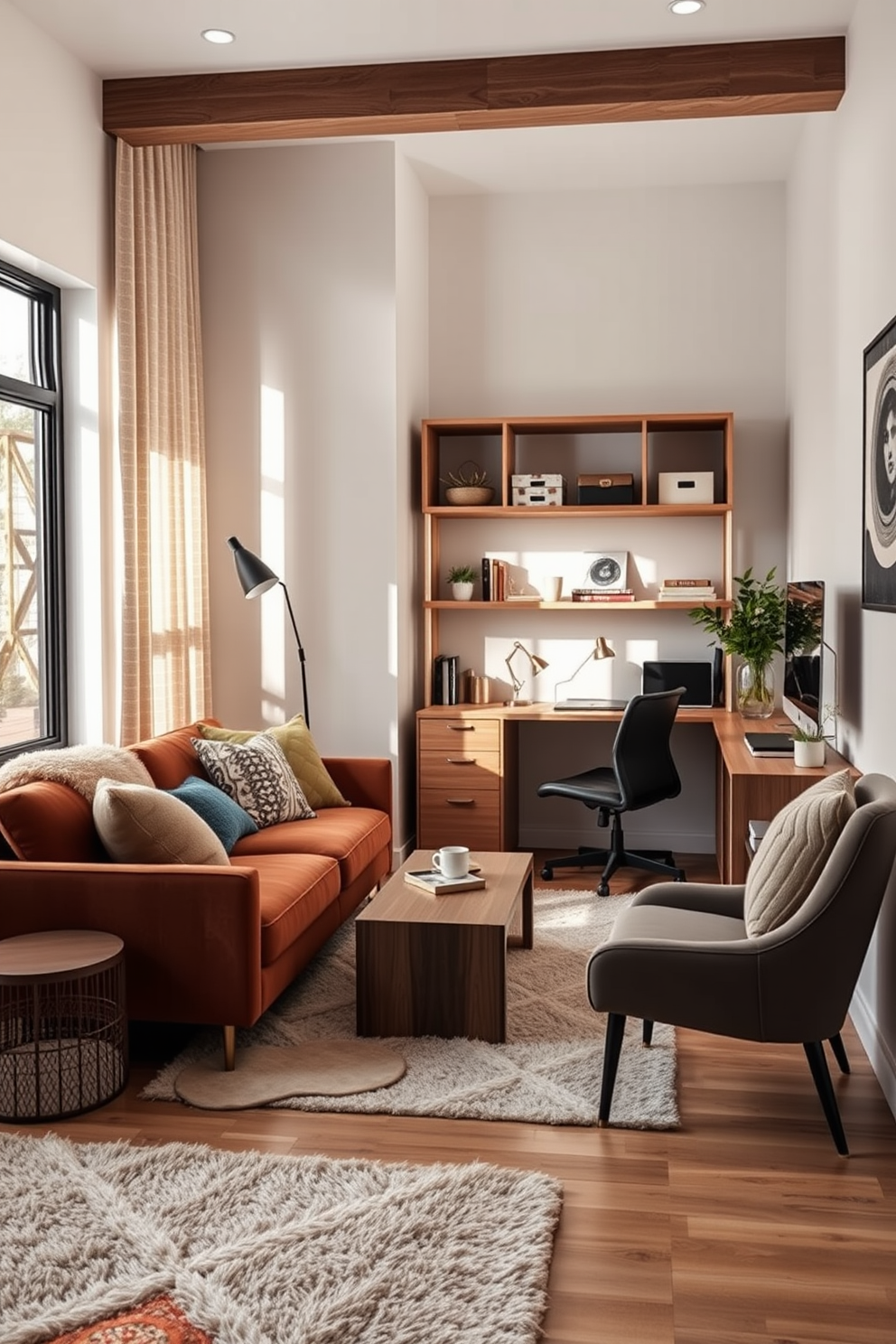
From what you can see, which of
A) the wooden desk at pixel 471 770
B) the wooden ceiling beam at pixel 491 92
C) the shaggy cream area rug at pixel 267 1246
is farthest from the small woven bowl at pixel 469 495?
the shaggy cream area rug at pixel 267 1246

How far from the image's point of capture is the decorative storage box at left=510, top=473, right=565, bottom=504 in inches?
229

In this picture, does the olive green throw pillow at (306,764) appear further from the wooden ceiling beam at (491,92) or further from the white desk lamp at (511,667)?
A: the wooden ceiling beam at (491,92)

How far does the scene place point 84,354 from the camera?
461 cm

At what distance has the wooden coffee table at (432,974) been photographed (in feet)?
11.3

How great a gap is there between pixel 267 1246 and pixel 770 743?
8.73ft

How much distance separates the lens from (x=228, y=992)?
10.6ft

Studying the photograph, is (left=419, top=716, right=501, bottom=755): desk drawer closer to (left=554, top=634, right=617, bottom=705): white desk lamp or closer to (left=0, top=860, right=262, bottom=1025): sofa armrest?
(left=554, top=634, right=617, bottom=705): white desk lamp

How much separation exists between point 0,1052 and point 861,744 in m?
2.66

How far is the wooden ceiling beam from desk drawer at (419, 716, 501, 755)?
2.47 metres

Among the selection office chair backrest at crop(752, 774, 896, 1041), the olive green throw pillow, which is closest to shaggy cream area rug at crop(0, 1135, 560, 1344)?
office chair backrest at crop(752, 774, 896, 1041)

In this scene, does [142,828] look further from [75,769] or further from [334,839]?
[334,839]

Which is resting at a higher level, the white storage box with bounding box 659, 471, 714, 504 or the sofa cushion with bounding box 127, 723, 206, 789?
the white storage box with bounding box 659, 471, 714, 504

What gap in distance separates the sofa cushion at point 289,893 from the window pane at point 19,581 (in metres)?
1.06

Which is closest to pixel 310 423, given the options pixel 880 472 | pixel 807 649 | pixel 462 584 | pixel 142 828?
pixel 462 584
